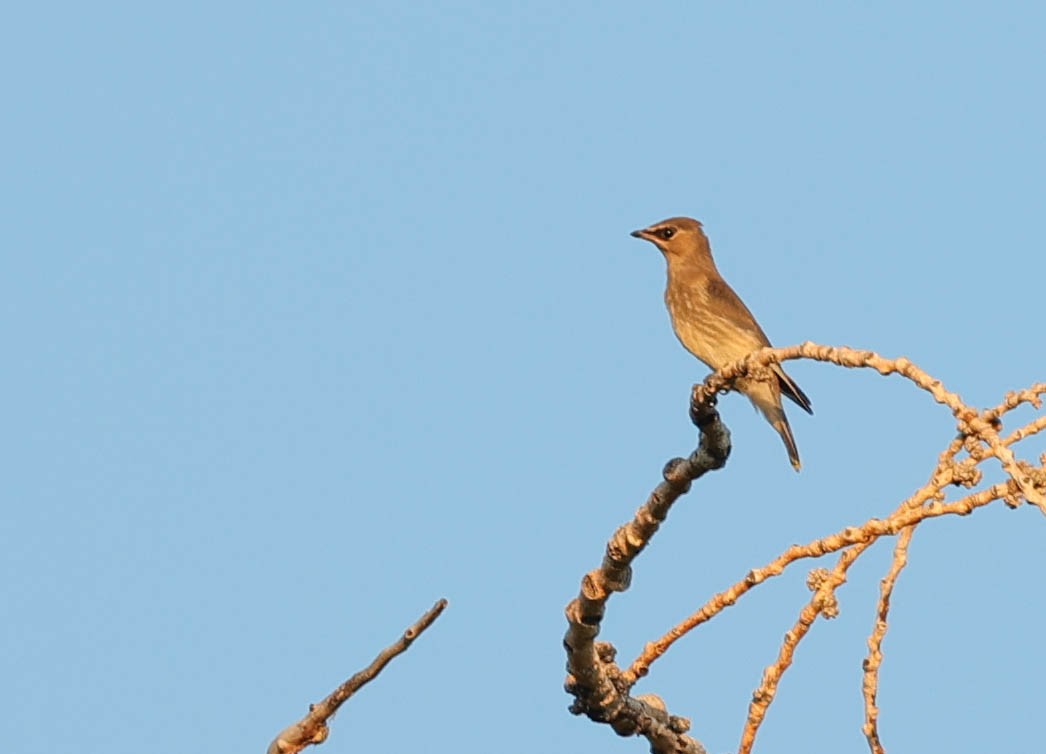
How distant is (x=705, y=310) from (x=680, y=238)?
2.86ft

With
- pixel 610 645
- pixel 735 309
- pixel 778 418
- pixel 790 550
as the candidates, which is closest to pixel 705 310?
pixel 735 309

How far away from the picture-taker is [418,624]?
3.40 meters

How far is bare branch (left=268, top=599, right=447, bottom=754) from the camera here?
11.1 feet

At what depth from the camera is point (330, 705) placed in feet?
11.3

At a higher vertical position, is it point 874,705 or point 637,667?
point 637,667

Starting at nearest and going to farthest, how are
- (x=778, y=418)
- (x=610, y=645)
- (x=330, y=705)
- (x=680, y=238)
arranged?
(x=330, y=705) < (x=610, y=645) < (x=778, y=418) < (x=680, y=238)

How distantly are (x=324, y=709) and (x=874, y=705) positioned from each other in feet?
3.89

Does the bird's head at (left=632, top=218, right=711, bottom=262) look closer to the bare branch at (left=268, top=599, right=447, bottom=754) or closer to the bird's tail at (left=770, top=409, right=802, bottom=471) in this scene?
the bird's tail at (left=770, top=409, right=802, bottom=471)

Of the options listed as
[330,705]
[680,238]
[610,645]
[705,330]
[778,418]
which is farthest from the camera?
[680,238]

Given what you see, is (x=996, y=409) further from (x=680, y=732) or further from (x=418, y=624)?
(x=680, y=732)

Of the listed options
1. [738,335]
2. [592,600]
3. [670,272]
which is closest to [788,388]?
[738,335]

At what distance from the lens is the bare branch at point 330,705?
3389 mm

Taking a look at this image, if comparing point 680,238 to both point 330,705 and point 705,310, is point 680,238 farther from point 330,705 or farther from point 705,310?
point 330,705

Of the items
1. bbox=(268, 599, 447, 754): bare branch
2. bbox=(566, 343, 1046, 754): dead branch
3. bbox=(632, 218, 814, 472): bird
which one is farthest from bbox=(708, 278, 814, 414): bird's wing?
bbox=(268, 599, 447, 754): bare branch
